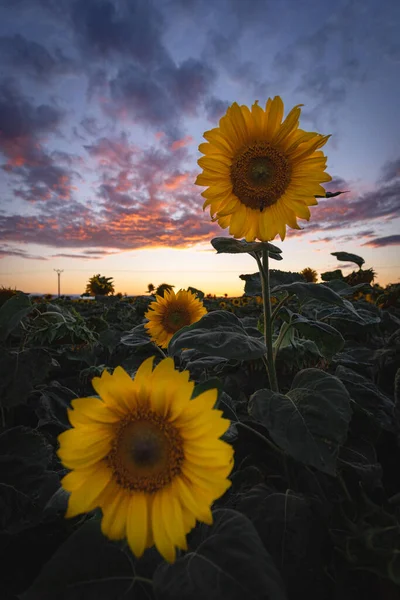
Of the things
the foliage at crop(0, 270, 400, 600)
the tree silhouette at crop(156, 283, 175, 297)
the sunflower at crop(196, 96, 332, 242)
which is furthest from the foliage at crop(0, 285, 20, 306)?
the tree silhouette at crop(156, 283, 175, 297)

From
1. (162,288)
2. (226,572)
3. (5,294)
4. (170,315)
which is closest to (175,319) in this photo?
(170,315)

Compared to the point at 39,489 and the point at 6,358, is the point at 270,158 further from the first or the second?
the point at 39,489

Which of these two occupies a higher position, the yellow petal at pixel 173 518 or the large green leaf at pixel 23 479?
the yellow petal at pixel 173 518

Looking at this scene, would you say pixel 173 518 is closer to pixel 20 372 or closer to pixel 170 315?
pixel 20 372

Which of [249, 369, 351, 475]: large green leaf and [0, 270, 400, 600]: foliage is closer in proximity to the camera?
[0, 270, 400, 600]: foliage

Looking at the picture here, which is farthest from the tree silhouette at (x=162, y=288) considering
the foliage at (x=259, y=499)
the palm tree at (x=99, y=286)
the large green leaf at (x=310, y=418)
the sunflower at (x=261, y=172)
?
the large green leaf at (x=310, y=418)

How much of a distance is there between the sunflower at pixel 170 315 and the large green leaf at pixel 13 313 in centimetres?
150

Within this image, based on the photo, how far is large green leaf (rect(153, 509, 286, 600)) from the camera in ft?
2.76

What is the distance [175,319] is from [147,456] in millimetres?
2279

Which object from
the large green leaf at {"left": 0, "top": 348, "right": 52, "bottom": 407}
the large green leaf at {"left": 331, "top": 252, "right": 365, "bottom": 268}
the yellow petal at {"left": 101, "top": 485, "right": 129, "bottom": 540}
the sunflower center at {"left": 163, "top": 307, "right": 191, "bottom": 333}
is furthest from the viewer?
the sunflower center at {"left": 163, "top": 307, "right": 191, "bottom": 333}

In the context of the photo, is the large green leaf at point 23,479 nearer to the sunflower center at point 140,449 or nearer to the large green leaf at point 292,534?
the sunflower center at point 140,449

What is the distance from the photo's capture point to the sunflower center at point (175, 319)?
323 centimetres

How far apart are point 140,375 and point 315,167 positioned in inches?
47.8

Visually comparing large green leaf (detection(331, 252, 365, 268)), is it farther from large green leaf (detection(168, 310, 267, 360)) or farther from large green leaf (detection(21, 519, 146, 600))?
large green leaf (detection(21, 519, 146, 600))
